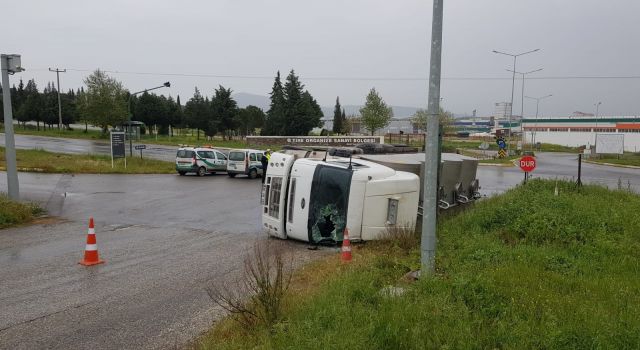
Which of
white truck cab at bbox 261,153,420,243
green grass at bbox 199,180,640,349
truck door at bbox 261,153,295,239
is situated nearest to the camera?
green grass at bbox 199,180,640,349

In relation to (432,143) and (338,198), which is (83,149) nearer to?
(338,198)

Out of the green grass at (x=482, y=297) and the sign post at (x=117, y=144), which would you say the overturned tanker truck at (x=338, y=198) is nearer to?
the green grass at (x=482, y=297)

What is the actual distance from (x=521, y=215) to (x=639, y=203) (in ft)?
13.5

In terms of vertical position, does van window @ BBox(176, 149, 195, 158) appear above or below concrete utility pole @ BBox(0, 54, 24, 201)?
below

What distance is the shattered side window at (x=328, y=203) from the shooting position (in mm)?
9992

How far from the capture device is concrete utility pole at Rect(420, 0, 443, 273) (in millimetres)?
6758

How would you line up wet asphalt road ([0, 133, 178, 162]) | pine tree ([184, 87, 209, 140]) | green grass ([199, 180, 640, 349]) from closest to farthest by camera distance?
green grass ([199, 180, 640, 349]) → wet asphalt road ([0, 133, 178, 162]) → pine tree ([184, 87, 209, 140])

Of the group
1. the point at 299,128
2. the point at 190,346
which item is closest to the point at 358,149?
the point at 190,346

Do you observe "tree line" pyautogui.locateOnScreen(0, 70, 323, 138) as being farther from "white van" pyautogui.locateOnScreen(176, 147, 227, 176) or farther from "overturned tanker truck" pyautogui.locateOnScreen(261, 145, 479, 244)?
"overturned tanker truck" pyautogui.locateOnScreen(261, 145, 479, 244)

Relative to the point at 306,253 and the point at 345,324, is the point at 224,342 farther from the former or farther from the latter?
the point at 306,253

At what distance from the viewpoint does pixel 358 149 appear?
13.7 meters

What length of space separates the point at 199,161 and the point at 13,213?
49.8 ft

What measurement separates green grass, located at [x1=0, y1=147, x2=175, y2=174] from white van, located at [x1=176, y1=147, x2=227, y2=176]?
181 centimetres

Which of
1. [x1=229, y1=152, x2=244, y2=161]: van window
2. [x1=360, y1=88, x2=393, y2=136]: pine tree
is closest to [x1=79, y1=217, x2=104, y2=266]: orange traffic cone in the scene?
[x1=229, y1=152, x2=244, y2=161]: van window
